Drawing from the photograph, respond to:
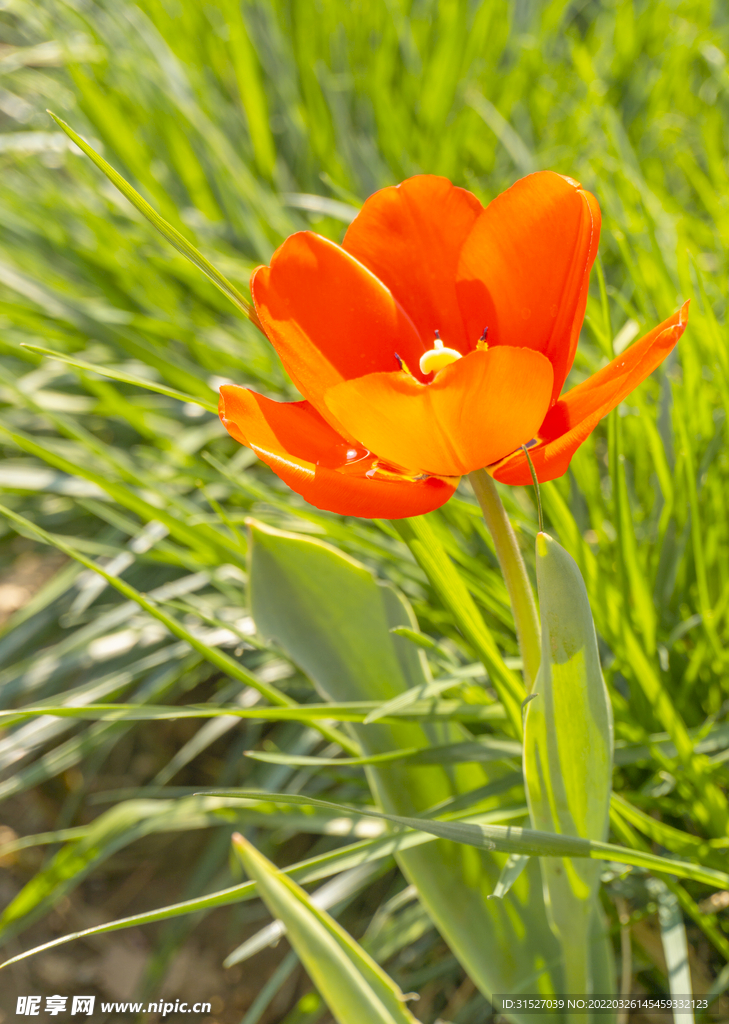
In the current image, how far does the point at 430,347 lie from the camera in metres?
0.38

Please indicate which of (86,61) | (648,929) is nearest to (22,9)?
(86,61)

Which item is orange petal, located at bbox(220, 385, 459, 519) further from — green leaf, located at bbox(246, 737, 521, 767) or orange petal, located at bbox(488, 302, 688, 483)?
green leaf, located at bbox(246, 737, 521, 767)

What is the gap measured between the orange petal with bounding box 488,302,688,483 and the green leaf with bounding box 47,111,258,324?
0.14m

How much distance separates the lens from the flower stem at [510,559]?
324mm

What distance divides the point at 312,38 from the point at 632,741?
1333 mm

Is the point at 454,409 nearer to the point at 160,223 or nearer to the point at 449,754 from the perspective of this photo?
the point at 160,223

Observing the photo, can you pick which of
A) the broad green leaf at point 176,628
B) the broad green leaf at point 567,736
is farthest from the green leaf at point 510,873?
the broad green leaf at point 176,628

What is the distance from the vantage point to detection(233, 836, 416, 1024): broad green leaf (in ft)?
0.97

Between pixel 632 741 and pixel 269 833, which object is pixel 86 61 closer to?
pixel 269 833

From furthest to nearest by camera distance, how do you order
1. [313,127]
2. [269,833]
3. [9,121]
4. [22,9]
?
1. [9,121]
2. [22,9]
3. [313,127]
4. [269,833]

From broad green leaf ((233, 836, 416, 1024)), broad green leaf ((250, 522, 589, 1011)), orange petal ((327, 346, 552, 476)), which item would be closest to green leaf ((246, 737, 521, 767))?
broad green leaf ((250, 522, 589, 1011))

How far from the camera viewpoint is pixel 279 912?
0.30m

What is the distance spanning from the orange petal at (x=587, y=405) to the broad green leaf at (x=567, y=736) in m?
0.03

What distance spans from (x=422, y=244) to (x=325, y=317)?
6cm
